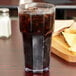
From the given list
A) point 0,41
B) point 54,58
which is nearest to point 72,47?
point 54,58

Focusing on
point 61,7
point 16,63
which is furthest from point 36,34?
point 61,7

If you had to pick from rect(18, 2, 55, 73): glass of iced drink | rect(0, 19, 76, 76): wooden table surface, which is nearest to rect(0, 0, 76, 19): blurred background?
rect(0, 19, 76, 76): wooden table surface

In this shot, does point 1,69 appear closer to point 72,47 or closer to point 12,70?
point 12,70

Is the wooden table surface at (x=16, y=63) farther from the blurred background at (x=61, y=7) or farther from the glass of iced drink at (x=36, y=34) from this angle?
the blurred background at (x=61, y=7)

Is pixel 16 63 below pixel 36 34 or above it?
below

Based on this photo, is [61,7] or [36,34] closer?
[36,34]

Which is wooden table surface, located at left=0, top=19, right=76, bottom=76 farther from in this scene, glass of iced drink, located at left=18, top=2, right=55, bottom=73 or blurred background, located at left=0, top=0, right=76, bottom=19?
blurred background, located at left=0, top=0, right=76, bottom=19

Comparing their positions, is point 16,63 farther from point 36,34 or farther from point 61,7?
point 61,7

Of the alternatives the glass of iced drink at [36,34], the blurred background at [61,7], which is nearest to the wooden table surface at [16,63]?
the glass of iced drink at [36,34]
